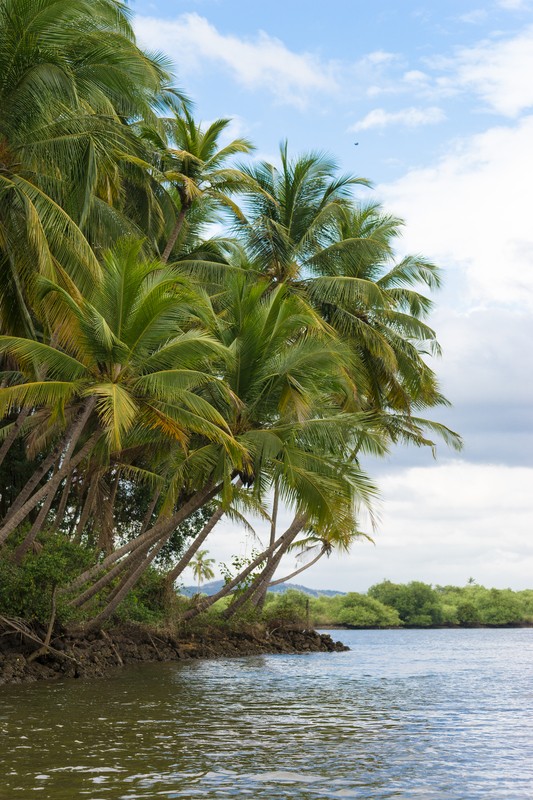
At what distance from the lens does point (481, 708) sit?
1441cm

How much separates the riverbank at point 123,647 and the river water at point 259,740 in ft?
2.37

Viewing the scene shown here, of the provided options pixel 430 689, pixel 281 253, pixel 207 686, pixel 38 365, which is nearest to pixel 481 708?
pixel 430 689

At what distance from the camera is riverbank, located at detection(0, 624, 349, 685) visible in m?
15.9

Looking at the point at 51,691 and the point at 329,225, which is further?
the point at 329,225

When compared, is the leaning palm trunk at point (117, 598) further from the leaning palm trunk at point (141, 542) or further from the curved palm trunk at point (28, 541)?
the curved palm trunk at point (28, 541)

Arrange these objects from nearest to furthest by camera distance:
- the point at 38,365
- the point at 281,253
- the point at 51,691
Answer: the point at 51,691 < the point at 38,365 < the point at 281,253

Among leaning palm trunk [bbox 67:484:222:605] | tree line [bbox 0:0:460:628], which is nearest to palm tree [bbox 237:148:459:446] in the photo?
tree line [bbox 0:0:460:628]

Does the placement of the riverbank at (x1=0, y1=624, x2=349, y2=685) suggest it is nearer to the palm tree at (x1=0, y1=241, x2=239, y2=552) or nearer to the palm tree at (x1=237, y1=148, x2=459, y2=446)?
the palm tree at (x1=0, y1=241, x2=239, y2=552)

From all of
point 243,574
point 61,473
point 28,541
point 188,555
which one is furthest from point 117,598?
point 243,574

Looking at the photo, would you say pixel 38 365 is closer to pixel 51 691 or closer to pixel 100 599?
pixel 51 691

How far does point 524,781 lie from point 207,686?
9182 mm

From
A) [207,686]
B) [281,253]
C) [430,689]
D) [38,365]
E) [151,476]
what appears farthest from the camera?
[281,253]

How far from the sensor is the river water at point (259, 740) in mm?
7512

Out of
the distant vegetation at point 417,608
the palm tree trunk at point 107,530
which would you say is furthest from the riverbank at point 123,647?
the distant vegetation at point 417,608
